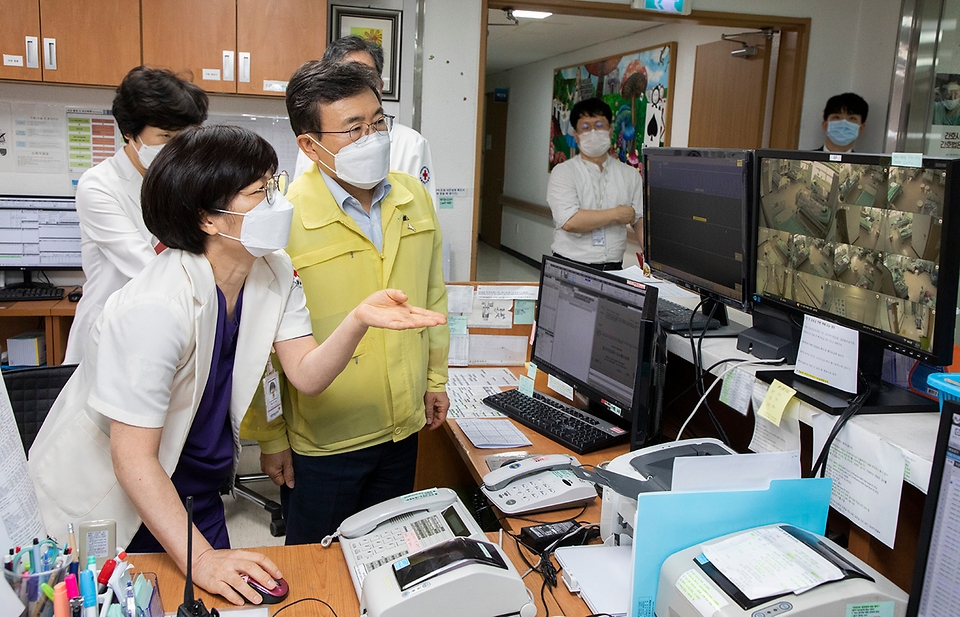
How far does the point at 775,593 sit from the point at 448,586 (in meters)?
0.45

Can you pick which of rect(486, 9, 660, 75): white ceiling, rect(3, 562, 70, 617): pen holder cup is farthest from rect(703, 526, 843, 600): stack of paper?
rect(486, 9, 660, 75): white ceiling

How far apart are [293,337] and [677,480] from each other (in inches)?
33.6

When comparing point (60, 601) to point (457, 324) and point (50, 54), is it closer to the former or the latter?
point (457, 324)

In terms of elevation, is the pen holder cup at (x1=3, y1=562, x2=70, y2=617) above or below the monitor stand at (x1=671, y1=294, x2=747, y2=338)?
below

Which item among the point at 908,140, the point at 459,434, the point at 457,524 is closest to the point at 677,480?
the point at 457,524

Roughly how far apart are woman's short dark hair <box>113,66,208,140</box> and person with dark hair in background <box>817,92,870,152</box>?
3.40m

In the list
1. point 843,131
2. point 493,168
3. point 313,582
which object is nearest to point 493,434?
point 313,582

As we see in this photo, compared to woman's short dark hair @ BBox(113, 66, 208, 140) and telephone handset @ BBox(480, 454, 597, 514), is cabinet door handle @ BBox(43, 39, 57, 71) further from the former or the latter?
telephone handset @ BBox(480, 454, 597, 514)

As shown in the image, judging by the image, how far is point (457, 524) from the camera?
1.44 metres

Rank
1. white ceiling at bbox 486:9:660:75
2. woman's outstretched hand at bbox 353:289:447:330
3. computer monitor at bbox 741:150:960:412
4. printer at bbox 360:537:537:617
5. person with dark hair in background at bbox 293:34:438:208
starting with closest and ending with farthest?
1. printer at bbox 360:537:537:617
2. computer monitor at bbox 741:150:960:412
3. woman's outstretched hand at bbox 353:289:447:330
4. person with dark hair in background at bbox 293:34:438:208
5. white ceiling at bbox 486:9:660:75

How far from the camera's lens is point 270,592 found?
4.19 ft

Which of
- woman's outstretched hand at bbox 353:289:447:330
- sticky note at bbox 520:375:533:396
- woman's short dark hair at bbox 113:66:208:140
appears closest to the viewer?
woman's outstretched hand at bbox 353:289:447:330

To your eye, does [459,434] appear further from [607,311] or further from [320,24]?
[320,24]

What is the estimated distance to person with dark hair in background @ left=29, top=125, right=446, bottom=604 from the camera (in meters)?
1.29
